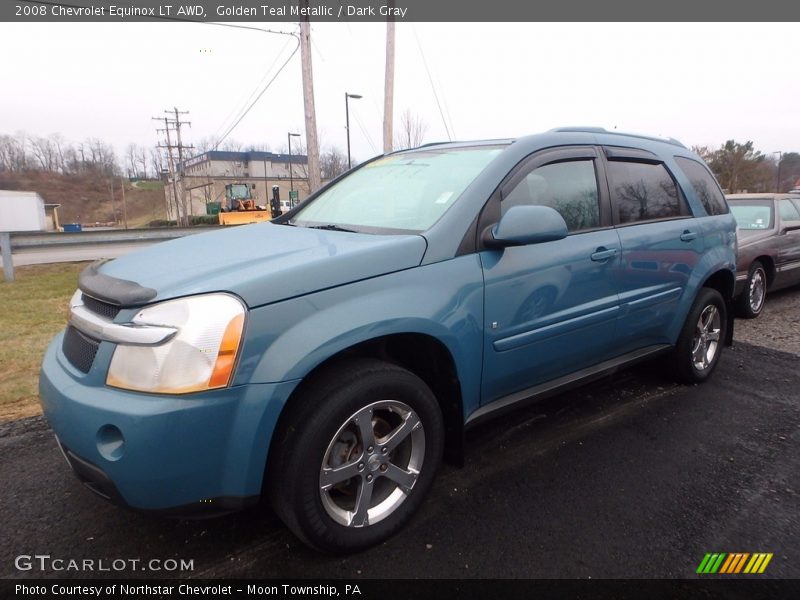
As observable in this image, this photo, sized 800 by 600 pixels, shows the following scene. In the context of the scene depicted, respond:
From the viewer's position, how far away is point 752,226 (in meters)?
6.80

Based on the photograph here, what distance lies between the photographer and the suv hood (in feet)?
6.29

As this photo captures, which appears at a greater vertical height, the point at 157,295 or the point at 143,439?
the point at 157,295

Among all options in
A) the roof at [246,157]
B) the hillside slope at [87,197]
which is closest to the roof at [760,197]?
the roof at [246,157]

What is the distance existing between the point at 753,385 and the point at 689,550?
2483 millimetres

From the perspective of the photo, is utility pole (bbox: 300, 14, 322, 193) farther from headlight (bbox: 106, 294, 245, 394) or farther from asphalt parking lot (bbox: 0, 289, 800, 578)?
headlight (bbox: 106, 294, 245, 394)

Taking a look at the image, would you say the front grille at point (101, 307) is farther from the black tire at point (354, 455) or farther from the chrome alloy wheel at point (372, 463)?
the chrome alloy wheel at point (372, 463)

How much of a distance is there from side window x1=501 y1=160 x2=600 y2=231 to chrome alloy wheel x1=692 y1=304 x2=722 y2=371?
5.17 ft

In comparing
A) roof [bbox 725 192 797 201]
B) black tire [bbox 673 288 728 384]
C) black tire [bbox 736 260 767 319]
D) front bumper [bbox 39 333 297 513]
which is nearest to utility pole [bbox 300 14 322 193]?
roof [bbox 725 192 797 201]

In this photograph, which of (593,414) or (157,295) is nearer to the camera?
(157,295)

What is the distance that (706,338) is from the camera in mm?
4066

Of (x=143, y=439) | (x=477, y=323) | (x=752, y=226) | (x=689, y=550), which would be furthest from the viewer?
(x=752, y=226)

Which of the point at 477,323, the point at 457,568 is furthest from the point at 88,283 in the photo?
the point at 457,568

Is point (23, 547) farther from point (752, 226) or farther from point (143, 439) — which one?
point (752, 226)

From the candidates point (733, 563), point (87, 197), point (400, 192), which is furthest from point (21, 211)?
point (87, 197)
